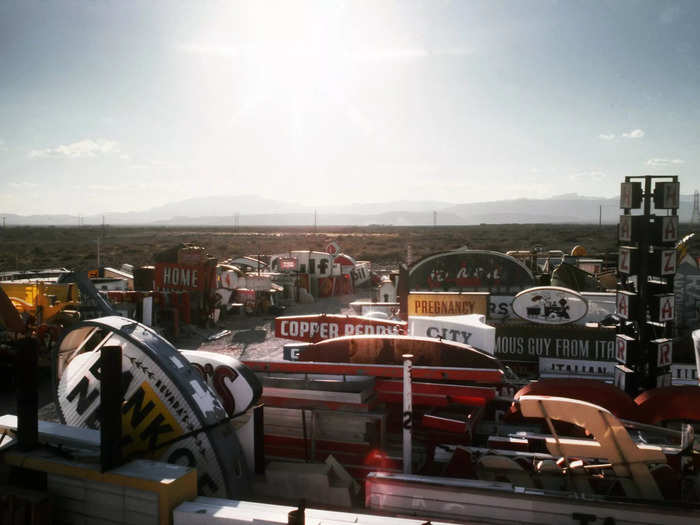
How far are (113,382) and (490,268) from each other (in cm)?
1583

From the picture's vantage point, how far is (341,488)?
22.7ft

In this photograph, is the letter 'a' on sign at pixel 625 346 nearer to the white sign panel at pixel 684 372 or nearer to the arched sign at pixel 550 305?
the arched sign at pixel 550 305

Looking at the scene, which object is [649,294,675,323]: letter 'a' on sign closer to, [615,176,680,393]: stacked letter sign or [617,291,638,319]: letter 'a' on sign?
[615,176,680,393]: stacked letter sign

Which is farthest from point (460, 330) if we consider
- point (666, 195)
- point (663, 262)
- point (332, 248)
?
point (332, 248)

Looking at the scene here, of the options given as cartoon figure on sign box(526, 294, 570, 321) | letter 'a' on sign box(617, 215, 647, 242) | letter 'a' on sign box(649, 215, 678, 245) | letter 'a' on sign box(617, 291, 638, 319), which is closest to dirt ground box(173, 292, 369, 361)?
cartoon figure on sign box(526, 294, 570, 321)

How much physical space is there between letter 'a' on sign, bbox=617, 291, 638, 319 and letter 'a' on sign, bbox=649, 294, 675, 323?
0.82 feet

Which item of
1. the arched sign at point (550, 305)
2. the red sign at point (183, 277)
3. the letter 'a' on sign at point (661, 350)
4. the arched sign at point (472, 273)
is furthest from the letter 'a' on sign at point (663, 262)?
the red sign at point (183, 277)

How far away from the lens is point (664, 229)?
8750mm

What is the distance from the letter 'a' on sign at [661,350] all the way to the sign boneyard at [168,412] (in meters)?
6.25

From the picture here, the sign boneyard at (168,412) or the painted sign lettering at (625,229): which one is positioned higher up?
the painted sign lettering at (625,229)

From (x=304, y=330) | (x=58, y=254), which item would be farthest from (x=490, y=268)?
(x=58, y=254)

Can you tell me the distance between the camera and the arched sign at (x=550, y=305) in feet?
43.6

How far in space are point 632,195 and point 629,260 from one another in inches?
40.4

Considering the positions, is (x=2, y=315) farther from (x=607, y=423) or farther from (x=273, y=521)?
(x=607, y=423)
